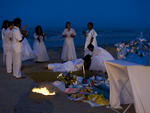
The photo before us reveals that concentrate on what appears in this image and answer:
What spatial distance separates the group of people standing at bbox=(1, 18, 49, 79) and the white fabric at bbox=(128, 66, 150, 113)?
14.0 ft

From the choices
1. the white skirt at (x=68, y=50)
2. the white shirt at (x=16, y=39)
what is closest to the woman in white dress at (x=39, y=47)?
the white skirt at (x=68, y=50)

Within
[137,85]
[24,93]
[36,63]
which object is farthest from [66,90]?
[36,63]

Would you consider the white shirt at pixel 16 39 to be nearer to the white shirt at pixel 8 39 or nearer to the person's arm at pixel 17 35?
the person's arm at pixel 17 35

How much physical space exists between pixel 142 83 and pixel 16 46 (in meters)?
4.58

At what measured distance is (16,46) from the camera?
8383mm

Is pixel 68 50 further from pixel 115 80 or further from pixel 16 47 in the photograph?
pixel 115 80

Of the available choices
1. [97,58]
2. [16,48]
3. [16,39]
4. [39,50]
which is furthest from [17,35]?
[39,50]

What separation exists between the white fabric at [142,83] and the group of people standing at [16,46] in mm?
4272

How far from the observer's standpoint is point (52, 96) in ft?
22.2

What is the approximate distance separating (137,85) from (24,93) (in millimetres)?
3188

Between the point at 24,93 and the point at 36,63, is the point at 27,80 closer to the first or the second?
the point at 24,93

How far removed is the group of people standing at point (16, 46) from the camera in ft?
27.2

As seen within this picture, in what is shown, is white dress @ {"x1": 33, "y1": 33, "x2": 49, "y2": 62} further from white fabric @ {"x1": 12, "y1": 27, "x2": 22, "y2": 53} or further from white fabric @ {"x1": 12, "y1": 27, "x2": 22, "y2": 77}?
white fabric @ {"x1": 12, "y1": 27, "x2": 22, "y2": 53}

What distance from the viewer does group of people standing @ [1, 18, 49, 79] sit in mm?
8289
